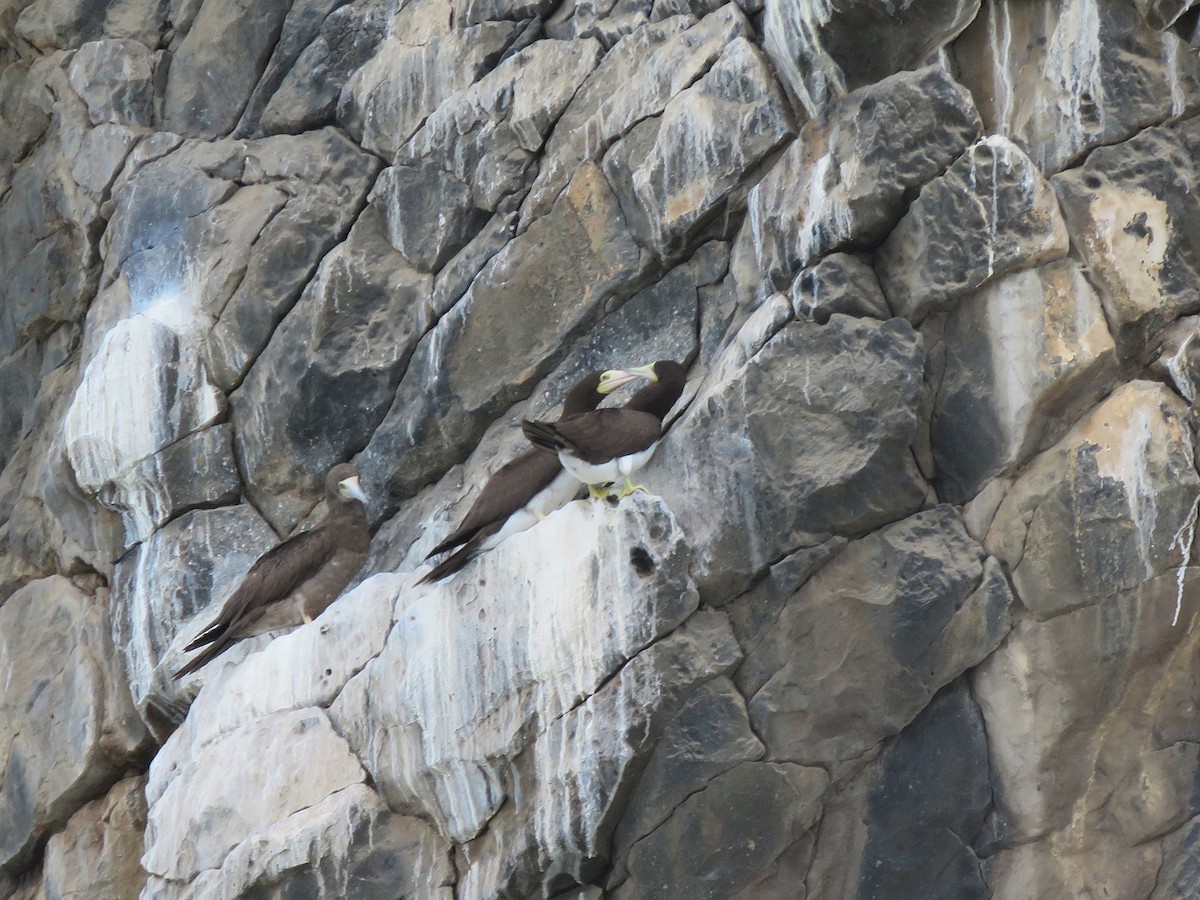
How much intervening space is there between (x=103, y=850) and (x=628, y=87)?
5.64 metres

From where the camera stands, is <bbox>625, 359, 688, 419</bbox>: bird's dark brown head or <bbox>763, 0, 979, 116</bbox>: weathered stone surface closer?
<bbox>763, 0, 979, 116</bbox>: weathered stone surface

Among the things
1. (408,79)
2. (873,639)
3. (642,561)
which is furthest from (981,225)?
(408,79)

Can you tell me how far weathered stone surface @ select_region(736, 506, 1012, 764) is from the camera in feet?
23.5

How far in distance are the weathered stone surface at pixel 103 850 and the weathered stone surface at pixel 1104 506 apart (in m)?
5.64

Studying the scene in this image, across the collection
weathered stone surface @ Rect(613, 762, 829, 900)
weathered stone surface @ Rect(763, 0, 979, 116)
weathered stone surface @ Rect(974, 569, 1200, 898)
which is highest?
weathered stone surface @ Rect(763, 0, 979, 116)

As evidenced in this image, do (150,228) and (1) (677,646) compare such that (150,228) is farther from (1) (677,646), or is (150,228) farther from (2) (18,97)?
(1) (677,646)

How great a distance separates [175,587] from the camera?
32.3ft

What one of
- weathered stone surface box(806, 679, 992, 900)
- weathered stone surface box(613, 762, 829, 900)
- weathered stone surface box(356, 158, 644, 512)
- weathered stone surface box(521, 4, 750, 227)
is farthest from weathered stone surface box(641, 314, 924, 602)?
weathered stone surface box(521, 4, 750, 227)

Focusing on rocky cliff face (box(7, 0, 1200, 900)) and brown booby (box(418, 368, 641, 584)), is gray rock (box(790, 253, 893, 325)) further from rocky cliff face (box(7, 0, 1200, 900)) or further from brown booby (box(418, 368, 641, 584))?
brown booby (box(418, 368, 641, 584))

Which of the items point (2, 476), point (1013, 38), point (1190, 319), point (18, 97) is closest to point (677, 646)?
point (1190, 319)

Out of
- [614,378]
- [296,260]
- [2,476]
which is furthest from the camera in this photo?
[2,476]

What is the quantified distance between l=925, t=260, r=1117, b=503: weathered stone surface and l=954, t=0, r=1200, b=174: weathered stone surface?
659 mm

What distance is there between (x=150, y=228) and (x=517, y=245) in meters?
3.13

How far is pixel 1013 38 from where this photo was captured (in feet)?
24.7
